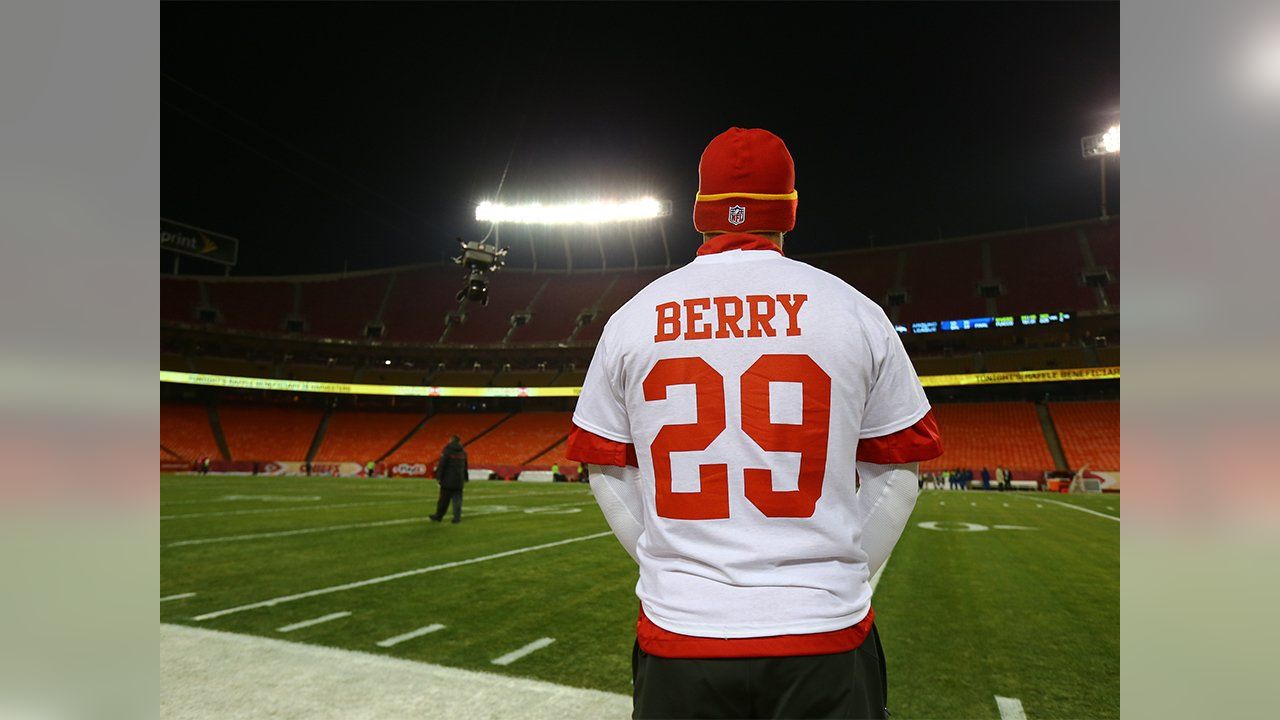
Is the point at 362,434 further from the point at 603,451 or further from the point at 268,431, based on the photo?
the point at 603,451

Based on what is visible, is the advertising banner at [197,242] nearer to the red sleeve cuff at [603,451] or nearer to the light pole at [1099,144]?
the red sleeve cuff at [603,451]

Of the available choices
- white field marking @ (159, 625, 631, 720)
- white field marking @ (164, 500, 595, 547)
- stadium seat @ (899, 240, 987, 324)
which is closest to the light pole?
stadium seat @ (899, 240, 987, 324)

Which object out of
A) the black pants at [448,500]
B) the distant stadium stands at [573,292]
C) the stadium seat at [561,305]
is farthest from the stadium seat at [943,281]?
the black pants at [448,500]

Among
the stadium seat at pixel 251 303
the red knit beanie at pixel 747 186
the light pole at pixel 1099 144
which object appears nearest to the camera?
the red knit beanie at pixel 747 186

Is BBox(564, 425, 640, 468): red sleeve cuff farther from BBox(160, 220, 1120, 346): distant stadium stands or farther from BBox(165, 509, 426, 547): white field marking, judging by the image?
BBox(160, 220, 1120, 346): distant stadium stands

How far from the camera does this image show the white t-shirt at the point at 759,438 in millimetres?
1148

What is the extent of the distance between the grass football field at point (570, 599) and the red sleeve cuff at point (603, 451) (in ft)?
9.30

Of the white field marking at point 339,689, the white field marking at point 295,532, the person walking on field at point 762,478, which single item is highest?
the person walking on field at point 762,478

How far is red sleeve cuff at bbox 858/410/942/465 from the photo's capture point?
125 centimetres

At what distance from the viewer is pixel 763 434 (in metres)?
1.16

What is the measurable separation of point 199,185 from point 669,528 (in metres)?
35.1
